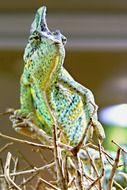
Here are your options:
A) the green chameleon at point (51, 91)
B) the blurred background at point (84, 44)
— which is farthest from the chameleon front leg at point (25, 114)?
the blurred background at point (84, 44)

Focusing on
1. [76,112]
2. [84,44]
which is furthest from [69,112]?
[84,44]

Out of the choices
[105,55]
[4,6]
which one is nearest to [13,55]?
[4,6]

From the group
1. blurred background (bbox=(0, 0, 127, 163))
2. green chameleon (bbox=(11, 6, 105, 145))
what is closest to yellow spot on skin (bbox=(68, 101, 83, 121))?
green chameleon (bbox=(11, 6, 105, 145))

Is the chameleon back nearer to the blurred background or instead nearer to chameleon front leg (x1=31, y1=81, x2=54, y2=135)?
chameleon front leg (x1=31, y1=81, x2=54, y2=135)

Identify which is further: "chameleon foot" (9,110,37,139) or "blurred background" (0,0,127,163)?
"blurred background" (0,0,127,163)

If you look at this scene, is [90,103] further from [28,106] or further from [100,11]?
[100,11]

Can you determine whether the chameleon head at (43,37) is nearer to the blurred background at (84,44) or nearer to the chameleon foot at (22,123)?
the chameleon foot at (22,123)
